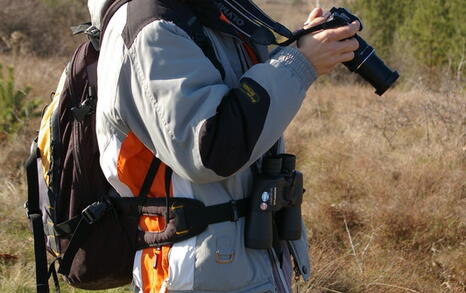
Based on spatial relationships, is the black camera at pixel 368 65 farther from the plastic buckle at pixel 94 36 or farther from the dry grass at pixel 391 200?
the dry grass at pixel 391 200

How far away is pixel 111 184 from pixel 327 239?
2.55 meters

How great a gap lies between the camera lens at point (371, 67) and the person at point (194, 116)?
0.35ft

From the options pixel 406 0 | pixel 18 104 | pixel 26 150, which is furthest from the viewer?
pixel 406 0

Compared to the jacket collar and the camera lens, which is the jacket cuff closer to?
the camera lens

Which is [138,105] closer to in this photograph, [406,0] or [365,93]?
[365,93]

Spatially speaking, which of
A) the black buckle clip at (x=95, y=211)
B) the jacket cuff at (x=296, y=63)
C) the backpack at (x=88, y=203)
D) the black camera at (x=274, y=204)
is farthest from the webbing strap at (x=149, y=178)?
the jacket cuff at (x=296, y=63)

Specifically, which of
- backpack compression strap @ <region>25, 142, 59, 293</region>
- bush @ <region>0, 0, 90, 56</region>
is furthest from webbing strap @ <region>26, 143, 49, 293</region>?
bush @ <region>0, 0, 90, 56</region>

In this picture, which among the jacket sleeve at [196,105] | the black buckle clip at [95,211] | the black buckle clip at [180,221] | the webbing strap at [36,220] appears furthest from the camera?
the webbing strap at [36,220]

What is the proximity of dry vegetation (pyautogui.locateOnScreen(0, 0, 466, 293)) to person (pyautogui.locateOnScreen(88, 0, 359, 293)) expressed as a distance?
175 cm

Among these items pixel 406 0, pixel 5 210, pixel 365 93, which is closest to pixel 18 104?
pixel 5 210

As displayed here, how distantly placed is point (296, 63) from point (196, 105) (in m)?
0.26

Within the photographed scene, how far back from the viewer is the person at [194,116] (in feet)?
4.35

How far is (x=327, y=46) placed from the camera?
1.47 metres

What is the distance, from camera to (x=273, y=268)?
160cm
